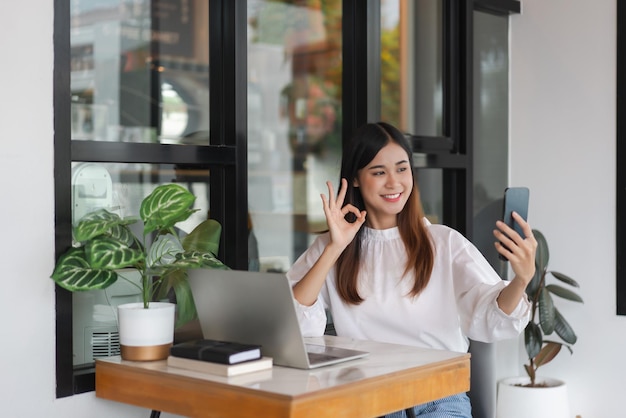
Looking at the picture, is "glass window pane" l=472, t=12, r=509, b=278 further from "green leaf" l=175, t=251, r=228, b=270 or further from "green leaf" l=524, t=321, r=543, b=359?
"green leaf" l=175, t=251, r=228, b=270

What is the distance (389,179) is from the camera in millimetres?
2838

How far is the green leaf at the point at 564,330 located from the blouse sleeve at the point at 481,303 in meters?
1.47

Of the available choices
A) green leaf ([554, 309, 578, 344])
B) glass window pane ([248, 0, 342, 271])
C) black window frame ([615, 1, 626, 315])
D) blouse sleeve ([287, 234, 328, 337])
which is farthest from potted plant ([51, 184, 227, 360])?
glass window pane ([248, 0, 342, 271])

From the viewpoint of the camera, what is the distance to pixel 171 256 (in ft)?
9.00

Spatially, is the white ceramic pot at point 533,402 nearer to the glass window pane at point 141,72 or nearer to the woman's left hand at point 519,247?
the woman's left hand at point 519,247

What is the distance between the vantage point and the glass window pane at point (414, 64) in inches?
160

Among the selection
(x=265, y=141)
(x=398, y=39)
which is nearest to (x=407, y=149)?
(x=398, y=39)

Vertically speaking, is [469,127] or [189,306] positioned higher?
[469,127]

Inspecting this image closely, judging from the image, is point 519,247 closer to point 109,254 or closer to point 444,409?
point 444,409

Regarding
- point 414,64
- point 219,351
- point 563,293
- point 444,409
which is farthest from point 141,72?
point 219,351

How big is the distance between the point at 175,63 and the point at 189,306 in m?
3.69

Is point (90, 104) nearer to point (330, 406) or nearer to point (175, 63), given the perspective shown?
point (175, 63)

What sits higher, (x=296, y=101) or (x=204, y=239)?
(x=296, y=101)

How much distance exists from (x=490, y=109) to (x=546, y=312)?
1073 millimetres
